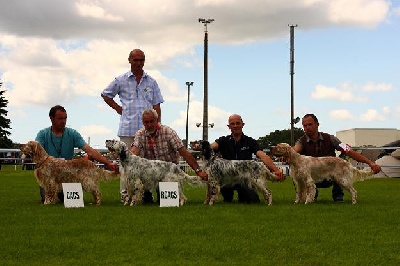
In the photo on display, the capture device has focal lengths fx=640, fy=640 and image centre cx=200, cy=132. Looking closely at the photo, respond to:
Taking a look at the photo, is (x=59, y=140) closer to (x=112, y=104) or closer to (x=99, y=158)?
(x=99, y=158)

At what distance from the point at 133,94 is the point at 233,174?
1.63 m

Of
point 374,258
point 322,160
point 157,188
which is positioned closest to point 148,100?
point 157,188

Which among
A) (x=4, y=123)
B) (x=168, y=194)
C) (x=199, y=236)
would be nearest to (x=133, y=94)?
(x=168, y=194)

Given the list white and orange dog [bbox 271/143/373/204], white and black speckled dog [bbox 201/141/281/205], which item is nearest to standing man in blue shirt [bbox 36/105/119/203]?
white and black speckled dog [bbox 201/141/281/205]

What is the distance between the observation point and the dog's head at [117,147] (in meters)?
7.21

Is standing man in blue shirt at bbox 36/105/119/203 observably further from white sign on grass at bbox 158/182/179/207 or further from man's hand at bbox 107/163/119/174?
white sign on grass at bbox 158/182/179/207

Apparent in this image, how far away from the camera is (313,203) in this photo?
25.3 feet

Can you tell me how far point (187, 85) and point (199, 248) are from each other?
135 feet

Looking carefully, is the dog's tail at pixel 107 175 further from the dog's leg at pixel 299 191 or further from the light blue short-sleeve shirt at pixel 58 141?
the dog's leg at pixel 299 191

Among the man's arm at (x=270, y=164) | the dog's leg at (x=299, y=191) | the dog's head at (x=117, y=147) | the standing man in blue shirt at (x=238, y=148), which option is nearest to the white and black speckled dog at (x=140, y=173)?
the dog's head at (x=117, y=147)

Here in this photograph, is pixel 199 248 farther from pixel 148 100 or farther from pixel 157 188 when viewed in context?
pixel 148 100

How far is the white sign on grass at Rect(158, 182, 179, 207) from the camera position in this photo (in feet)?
23.4

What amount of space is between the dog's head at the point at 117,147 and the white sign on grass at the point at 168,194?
551 mm

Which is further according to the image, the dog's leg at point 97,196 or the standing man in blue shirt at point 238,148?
the standing man in blue shirt at point 238,148
